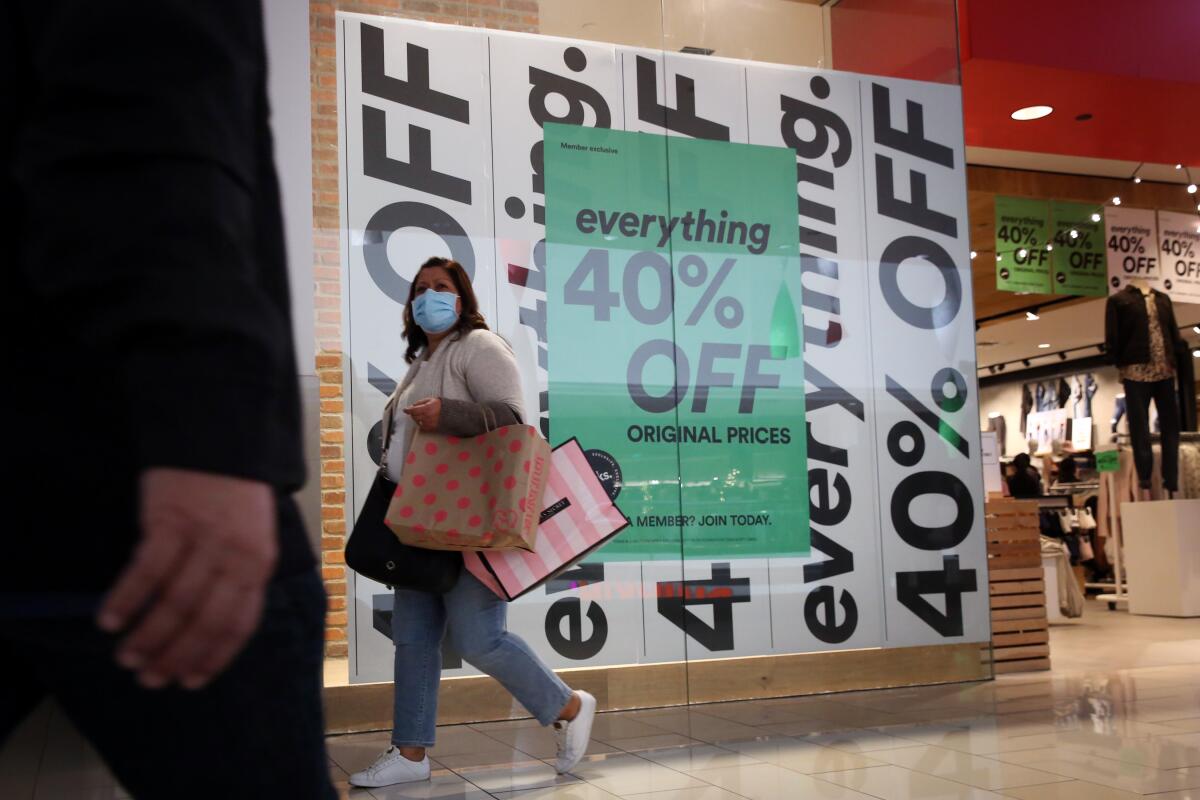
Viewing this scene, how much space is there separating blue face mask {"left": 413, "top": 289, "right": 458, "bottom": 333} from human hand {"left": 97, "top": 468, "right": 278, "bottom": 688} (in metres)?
2.73

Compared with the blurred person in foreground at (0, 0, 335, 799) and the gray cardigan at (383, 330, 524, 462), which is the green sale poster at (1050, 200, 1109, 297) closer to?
the gray cardigan at (383, 330, 524, 462)

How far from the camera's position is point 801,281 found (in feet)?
16.3

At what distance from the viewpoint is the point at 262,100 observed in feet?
2.72

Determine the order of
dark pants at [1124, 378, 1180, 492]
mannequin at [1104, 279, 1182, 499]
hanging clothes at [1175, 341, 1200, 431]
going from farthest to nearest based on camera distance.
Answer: hanging clothes at [1175, 341, 1200, 431], dark pants at [1124, 378, 1180, 492], mannequin at [1104, 279, 1182, 499]

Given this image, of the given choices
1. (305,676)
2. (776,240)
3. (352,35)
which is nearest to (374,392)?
(352,35)

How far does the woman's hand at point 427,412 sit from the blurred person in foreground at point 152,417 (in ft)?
7.59

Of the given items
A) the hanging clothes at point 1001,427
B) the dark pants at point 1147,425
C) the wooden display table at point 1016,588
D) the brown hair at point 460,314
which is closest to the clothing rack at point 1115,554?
the dark pants at point 1147,425

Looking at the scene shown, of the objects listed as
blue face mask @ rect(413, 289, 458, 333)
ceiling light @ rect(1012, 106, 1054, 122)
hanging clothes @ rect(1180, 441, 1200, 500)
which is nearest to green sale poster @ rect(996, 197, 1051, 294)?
hanging clothes @ rect(1180, 441, 1200, 500)

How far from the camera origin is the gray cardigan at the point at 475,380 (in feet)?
10.7

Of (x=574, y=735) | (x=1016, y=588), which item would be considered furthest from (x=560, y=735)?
(x=1016, y=588)

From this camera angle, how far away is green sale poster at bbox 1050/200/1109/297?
9.40m

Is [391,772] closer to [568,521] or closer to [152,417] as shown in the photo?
[568,521]

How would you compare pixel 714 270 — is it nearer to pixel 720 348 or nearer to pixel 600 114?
pixel 720 348

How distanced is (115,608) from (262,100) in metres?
0.36
